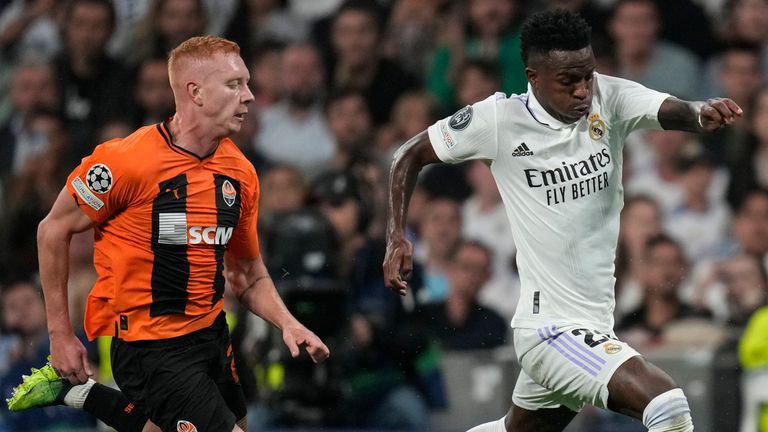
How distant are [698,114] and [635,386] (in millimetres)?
1115

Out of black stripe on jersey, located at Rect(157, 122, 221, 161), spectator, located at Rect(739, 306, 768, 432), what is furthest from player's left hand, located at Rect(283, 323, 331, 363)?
spectator, located at Rect(739, 306, 768, 432)

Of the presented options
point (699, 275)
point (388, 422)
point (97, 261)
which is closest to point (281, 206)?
point (388, 422)

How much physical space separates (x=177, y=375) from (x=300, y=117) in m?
5.58

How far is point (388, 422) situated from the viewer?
31.4 feet

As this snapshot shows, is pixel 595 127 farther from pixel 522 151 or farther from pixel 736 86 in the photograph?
pixel 736 86

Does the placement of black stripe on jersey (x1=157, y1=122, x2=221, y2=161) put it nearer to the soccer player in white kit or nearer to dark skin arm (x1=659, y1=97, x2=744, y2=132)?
the soccer player in white kit

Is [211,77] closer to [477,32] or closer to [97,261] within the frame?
[97,261]

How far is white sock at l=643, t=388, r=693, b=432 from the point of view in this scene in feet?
16.1

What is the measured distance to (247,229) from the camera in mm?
5570

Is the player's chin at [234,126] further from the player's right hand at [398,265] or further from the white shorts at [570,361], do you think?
the white shorts at [570,361]

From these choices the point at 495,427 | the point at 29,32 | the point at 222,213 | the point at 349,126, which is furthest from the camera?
the point at 29,32

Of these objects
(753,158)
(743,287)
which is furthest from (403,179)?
(753,158)

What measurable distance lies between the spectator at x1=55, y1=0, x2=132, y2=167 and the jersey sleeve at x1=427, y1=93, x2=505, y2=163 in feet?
20.7

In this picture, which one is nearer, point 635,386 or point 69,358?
point 635,386
